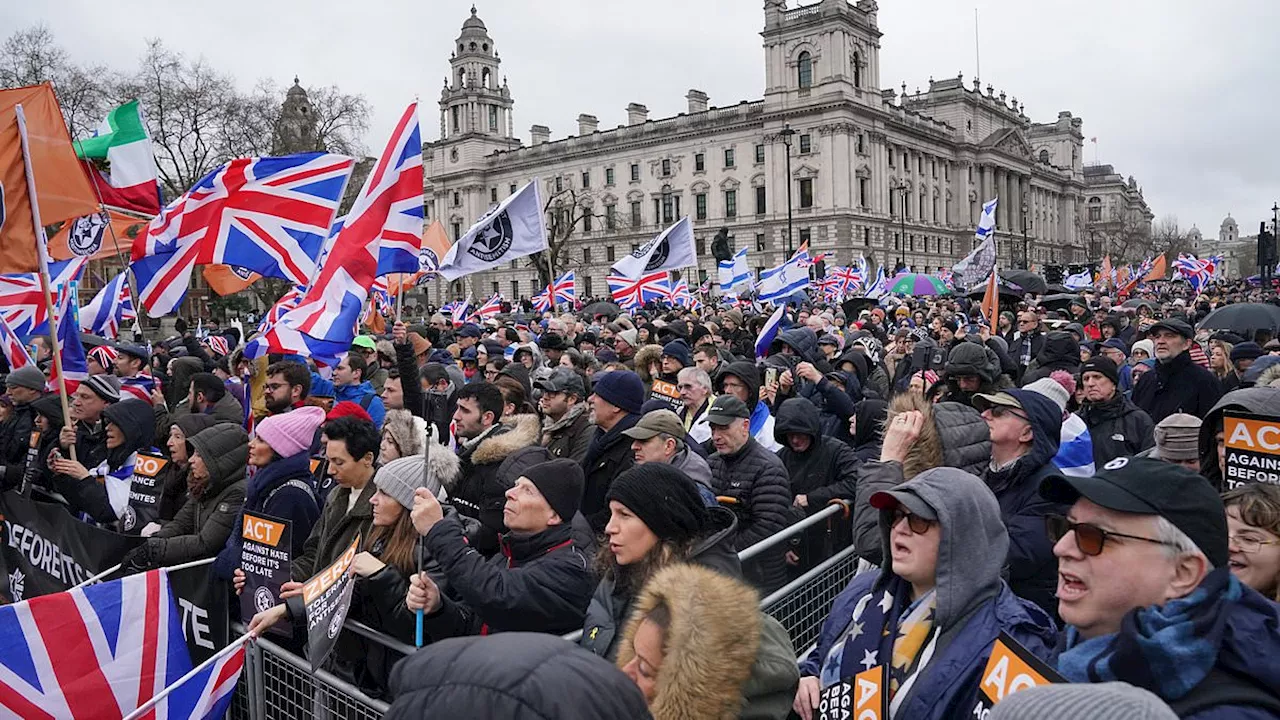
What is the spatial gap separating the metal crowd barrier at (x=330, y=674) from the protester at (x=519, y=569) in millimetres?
149

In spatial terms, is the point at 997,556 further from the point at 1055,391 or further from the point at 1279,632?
the point at 1055,391

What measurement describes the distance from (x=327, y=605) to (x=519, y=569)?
71 centimetres

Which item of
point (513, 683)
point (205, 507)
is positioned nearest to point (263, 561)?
point (205, 507)

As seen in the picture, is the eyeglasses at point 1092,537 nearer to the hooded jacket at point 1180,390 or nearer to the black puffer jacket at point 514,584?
the black puffer jacket at point 514,584

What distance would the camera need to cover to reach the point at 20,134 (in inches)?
256

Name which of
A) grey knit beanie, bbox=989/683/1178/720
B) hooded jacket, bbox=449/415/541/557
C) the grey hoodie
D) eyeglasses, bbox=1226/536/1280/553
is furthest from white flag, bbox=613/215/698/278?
grey knit beanie, bbox=989/683/1178/720

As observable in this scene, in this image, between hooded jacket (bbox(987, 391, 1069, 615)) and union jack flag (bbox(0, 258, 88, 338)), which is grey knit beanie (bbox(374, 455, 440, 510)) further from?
union jack flag (bbox(0, 258, 88, 338))

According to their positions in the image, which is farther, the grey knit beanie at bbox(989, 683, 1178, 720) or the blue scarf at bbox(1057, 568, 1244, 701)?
the blue scarf at bbox(1057, 568, 1244, 701)

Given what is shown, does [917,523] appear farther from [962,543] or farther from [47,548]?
[47,548]

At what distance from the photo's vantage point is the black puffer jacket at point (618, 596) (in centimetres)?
291

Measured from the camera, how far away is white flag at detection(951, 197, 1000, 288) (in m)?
17.7

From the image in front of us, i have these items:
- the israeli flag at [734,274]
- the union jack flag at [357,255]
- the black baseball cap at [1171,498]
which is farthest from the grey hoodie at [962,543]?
the israeli flag at [734,274]

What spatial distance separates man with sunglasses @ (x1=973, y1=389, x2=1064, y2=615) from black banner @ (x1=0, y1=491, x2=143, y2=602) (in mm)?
4545

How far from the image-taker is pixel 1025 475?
3.74 metres
